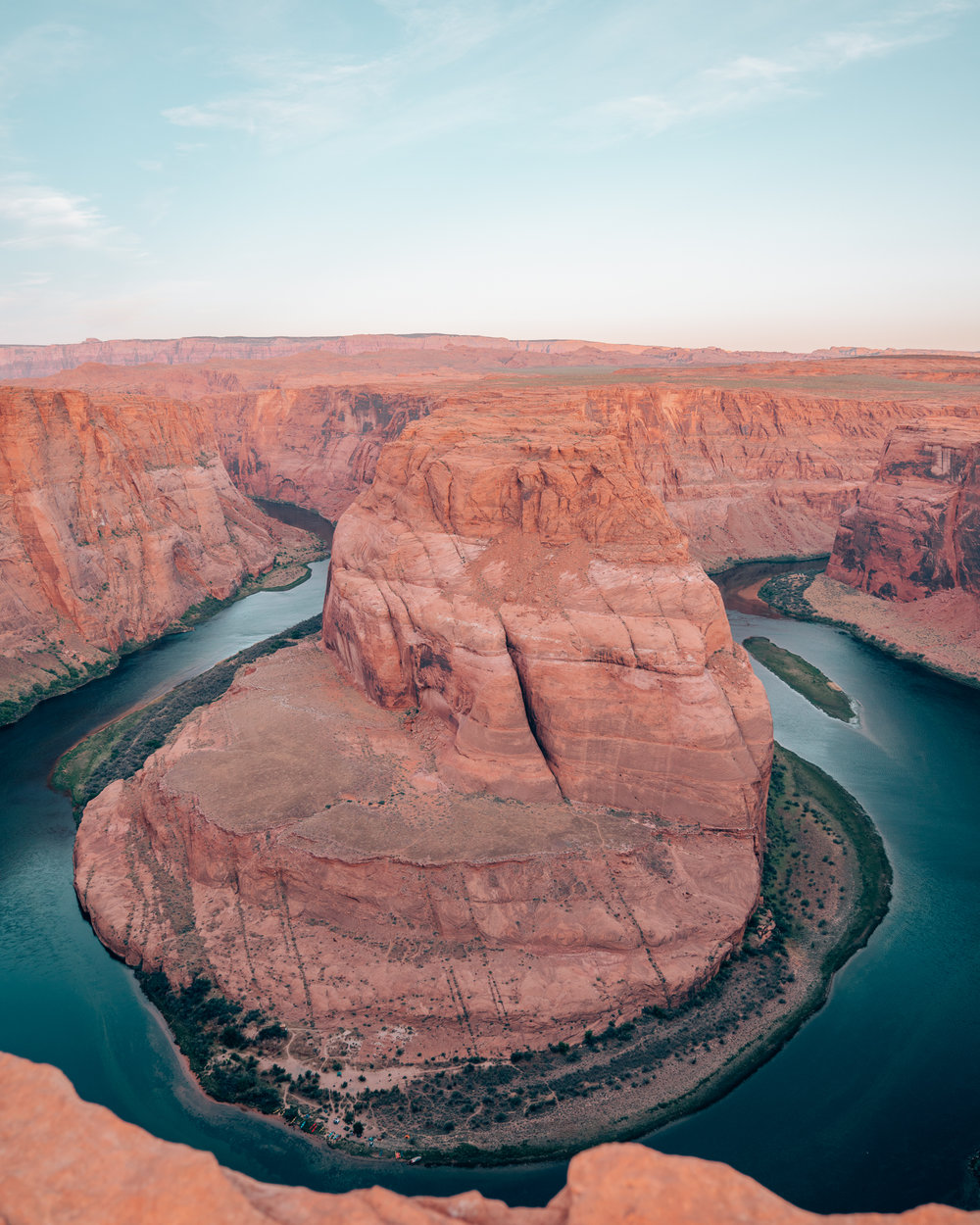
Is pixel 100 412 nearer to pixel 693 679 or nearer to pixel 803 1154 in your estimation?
pixel 693 679

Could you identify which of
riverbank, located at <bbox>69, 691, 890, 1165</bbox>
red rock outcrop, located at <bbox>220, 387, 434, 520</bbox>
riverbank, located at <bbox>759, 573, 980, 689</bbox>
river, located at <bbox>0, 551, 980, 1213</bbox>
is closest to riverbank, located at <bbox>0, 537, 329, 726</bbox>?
river, located at <bbox>0, 551, 980, 1213</bbox>

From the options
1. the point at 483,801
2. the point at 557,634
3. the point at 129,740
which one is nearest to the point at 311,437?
the point at 129,740

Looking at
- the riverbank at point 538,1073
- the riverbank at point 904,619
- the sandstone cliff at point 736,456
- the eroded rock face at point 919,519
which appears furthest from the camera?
the sandstone cliff at point 736,456

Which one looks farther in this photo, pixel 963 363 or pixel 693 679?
pixel 963 363

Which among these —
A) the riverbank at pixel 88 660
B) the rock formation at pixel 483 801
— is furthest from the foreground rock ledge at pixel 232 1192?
the riverbank at pixel 88 660

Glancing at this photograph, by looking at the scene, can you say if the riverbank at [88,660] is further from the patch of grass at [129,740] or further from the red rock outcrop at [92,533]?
the patch of grass at [129,740]

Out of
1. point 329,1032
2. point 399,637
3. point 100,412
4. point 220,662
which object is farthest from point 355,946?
point 100,412
